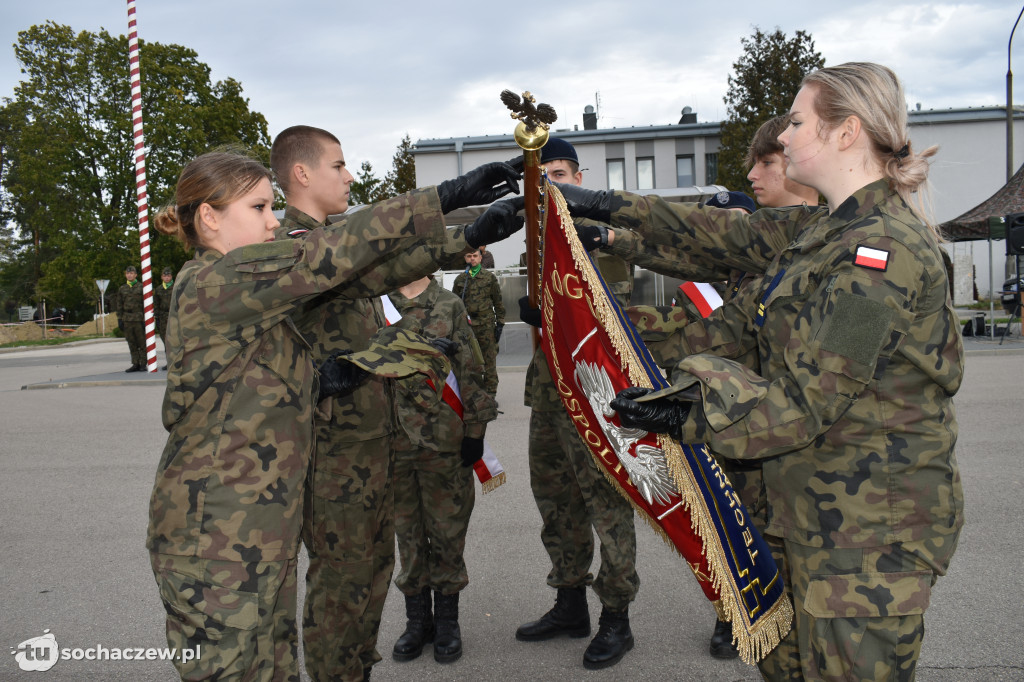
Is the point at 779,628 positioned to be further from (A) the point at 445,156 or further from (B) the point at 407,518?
(A) the point at 445,156

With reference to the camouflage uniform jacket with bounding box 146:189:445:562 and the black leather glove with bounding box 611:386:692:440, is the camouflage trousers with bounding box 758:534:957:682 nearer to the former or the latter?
the black leather glove with bounding box 611:386:692:440

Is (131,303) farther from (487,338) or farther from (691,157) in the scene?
(691,157)

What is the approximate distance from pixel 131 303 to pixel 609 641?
49.9ft

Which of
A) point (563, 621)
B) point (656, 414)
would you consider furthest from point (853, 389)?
point (563, 621)

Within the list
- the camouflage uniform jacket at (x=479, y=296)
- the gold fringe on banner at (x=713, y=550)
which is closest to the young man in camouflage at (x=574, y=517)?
the gold fringe on banner at (x=713, y=550)

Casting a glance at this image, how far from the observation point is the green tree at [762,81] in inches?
847

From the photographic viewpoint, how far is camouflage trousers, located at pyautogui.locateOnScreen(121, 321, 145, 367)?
16.0 meters

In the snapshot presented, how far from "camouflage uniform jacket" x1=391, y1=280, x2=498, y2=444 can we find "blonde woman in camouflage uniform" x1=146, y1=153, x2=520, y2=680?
1.20 metres

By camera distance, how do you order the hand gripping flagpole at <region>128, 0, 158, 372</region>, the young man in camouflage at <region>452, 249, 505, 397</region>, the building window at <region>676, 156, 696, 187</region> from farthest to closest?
the building window at <region>676, 156, 696, 187</region>
the young man in camouflage at <region>452, 249, 505, 397</region>
the hand gripping flagpole at <region>128, 0, 158, 372</region>

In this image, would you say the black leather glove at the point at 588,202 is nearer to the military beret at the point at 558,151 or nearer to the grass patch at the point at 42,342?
the military beret at the point at 558,151

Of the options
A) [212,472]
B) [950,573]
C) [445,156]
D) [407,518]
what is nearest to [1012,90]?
[445,156]

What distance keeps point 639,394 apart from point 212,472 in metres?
1.25

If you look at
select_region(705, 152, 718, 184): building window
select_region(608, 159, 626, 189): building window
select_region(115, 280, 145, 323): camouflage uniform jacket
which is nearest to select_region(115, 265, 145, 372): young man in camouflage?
select_region(115, 280, 145, 323): camouflage uniform jacket

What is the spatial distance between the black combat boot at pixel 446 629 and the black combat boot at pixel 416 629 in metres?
0.06
